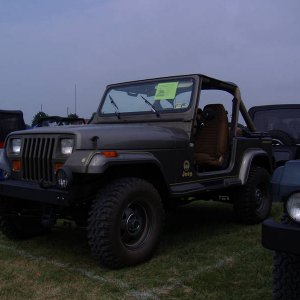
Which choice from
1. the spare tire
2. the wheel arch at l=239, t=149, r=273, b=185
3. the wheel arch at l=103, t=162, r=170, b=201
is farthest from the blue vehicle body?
the spare tire

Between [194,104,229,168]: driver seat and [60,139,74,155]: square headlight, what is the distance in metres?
1.83

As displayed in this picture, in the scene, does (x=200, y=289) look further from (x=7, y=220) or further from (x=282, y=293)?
(x=7, y=220)

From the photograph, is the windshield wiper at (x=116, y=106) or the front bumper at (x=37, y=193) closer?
the front bumper at (x=37, y=193)

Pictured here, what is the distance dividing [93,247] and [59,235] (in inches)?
61.7

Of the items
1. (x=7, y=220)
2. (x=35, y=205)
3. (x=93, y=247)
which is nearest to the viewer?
(x=93, y=247)

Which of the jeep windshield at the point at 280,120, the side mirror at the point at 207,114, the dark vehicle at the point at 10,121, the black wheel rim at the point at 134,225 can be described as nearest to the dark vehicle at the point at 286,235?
the black wheel rim at the point at 134,225

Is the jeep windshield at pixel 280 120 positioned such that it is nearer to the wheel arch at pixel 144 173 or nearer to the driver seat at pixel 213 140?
the driver seat at pixel 213 140

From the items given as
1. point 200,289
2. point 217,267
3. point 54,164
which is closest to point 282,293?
point 200,289

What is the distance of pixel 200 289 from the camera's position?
352 centimetres

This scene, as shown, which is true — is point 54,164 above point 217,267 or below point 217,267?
above

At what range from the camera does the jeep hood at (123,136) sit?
13.3 ft

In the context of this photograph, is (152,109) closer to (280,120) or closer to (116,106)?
(116,106)

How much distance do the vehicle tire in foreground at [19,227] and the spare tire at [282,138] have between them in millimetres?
4181

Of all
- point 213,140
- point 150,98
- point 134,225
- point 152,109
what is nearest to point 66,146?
point 134,225
